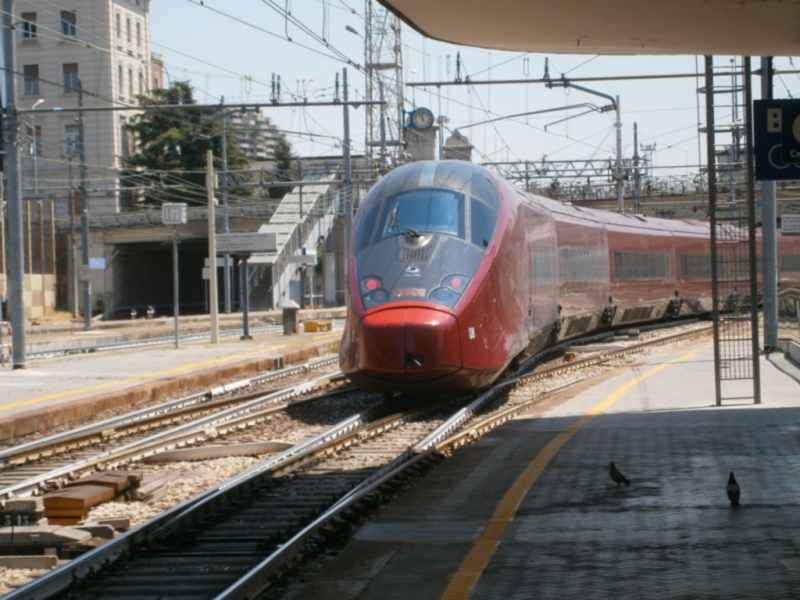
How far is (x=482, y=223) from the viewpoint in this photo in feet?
44.7

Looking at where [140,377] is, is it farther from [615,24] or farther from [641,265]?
[641,265]

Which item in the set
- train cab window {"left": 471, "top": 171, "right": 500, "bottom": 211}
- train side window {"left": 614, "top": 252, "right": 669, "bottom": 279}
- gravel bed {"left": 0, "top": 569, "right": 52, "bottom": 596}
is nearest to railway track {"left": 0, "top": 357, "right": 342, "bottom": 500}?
gravel bed {"left": 0, "top": 569, "right": 52, "bottom": 596}

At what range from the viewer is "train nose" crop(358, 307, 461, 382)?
1212 centimetres

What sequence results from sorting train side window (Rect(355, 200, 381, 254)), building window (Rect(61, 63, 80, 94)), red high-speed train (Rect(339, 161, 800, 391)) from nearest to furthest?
red high-speed train (Rect(339, 161, 800, 391))
train side window (Rect(355, 200, 381, 254))
building window (Rect(61, 63, 80, 94))

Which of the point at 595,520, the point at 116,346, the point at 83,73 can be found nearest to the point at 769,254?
the point at 595,520

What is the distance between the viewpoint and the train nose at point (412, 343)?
39.8ft

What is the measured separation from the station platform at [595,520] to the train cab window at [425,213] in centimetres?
280

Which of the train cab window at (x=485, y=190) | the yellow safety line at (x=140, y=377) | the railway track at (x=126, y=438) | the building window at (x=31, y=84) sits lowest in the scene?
the railway track at (x=126, y=438)

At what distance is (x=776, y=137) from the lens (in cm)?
1010

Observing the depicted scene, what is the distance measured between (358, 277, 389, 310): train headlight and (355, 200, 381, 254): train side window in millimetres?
725

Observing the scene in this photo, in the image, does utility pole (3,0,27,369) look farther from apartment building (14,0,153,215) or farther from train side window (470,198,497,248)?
apartment building (14,0,153,215)

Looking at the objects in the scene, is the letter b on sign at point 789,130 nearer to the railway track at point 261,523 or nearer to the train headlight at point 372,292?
the railway track at point 261,523

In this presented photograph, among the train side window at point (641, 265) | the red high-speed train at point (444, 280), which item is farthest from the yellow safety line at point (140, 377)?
the train side window at point (641, 265)

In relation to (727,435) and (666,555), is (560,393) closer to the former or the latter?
(727,435)
